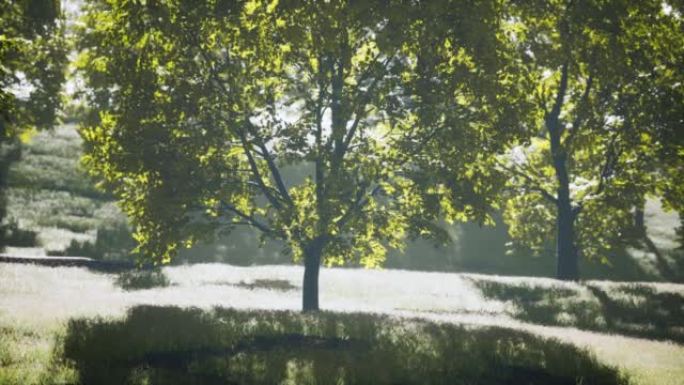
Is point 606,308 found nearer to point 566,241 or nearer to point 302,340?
point 566,241

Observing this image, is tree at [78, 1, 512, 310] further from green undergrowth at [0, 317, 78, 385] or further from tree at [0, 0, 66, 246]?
tree at [0, 0, 66, 246]

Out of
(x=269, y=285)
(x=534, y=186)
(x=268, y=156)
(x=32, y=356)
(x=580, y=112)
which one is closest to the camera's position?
(x=32, y=356)

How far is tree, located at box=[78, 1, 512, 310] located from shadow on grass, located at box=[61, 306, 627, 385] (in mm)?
2711

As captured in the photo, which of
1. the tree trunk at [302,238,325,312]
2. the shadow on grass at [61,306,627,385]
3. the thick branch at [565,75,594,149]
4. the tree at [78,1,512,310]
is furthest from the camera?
the thick branch at [565,75,594,149]

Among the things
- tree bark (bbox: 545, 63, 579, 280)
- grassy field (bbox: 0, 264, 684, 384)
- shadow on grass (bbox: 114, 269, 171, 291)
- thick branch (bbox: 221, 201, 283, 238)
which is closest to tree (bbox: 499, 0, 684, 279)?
tree bark (bbox: 545, 63, 579, 280)

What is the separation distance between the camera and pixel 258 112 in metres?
15.3

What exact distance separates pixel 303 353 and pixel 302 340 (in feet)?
4.15

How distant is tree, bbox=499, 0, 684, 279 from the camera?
2209 cm

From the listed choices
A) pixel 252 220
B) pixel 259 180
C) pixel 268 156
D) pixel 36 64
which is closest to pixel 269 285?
pixel 252 220

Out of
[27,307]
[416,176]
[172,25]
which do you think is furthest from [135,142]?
[416,176]

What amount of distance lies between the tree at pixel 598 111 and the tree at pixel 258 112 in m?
7.04

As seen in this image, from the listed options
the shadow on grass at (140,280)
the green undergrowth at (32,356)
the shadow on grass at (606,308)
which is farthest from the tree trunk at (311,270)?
the shadow on grass at (140,280)

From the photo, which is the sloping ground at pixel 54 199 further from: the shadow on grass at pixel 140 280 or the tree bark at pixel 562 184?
Answer: the tree bark at pixel 562 184

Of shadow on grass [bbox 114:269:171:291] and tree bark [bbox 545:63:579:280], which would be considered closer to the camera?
shadow on grass [bbox 114:269:171:291]
